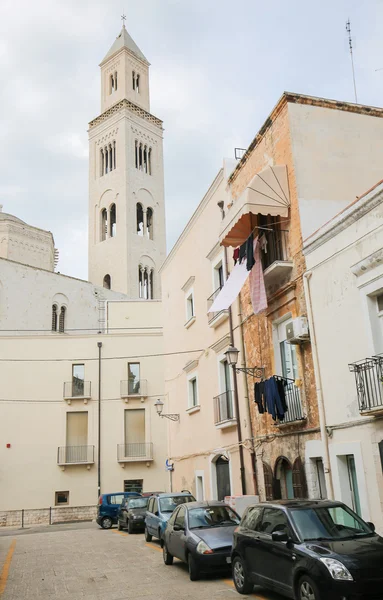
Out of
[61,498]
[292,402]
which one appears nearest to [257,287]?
[292,402]

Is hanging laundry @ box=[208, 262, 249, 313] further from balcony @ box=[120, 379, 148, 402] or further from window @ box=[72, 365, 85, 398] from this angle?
window @ box=[72, 365, 85, 398]

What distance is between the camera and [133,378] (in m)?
33.4

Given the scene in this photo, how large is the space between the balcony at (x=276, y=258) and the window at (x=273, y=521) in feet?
20.2

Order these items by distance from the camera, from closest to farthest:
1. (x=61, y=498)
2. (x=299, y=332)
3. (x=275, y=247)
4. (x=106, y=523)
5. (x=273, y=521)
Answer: (x=273, y=521), (x=299, y=332), (x=275, y=247), (x=106, y=523), (x=61, y=498)

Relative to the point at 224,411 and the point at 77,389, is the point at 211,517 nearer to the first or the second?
Answer: the point at 224,411

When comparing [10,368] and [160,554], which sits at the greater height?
[10,368]

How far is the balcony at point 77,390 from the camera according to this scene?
32.2m

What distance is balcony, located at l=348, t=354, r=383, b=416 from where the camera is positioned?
10.5m

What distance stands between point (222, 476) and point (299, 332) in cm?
754

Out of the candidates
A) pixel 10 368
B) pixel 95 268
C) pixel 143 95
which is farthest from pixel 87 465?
pixel 143 95

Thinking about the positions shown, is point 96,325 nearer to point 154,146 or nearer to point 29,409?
point 29,409

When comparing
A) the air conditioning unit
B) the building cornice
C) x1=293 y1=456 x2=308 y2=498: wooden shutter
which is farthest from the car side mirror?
the building cornice

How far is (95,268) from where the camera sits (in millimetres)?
62719

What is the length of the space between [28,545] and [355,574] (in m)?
14.0
